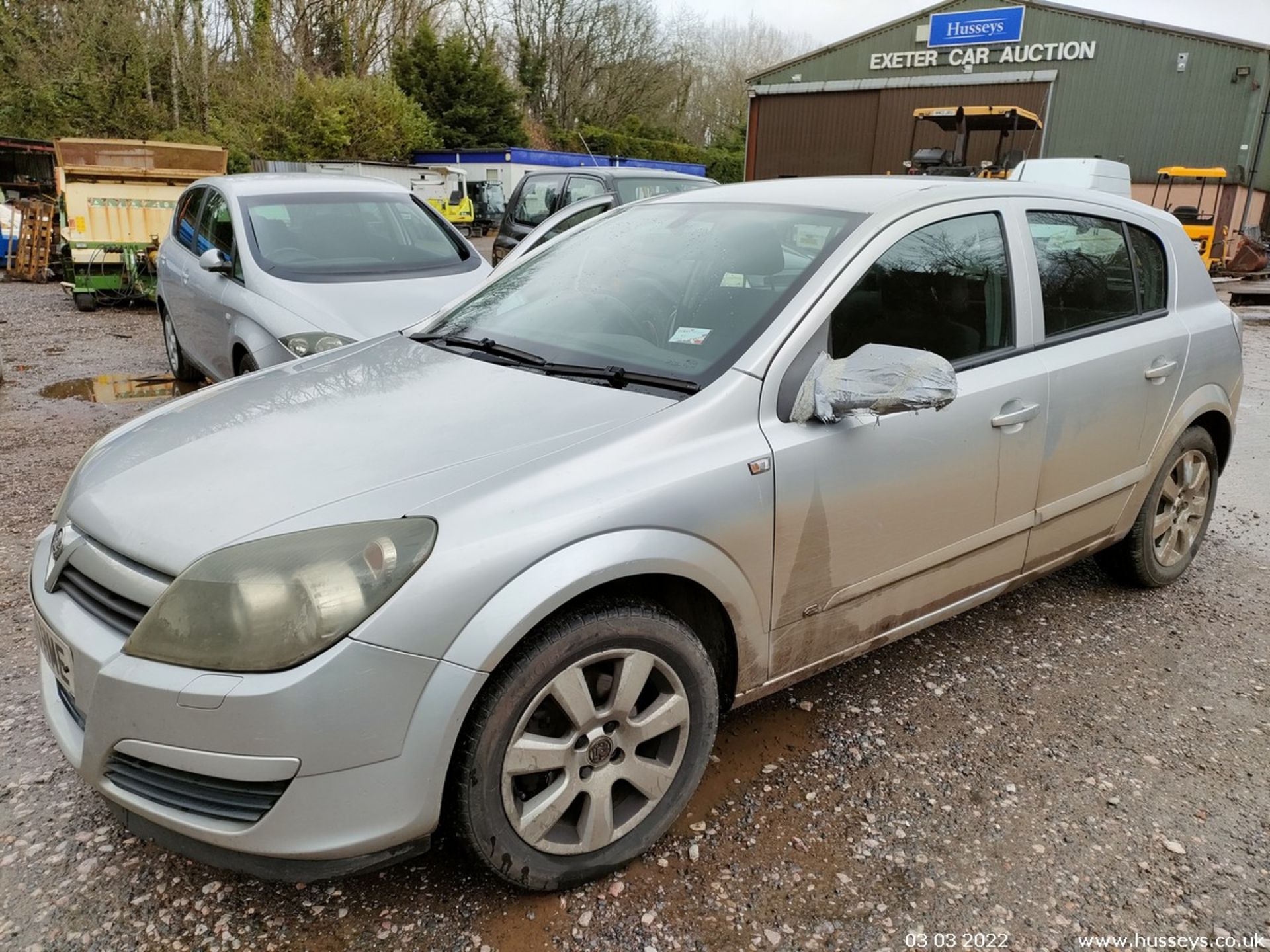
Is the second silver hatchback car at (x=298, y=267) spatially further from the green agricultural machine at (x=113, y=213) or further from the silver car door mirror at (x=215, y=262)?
the green agricultural machine at (x=113, y=213)

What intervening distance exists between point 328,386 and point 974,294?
6.69 feet

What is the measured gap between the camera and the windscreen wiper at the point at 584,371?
2.41 meters

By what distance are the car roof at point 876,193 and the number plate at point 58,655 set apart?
2.34 m

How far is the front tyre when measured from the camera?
1.96 meters

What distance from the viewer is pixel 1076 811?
2545mm

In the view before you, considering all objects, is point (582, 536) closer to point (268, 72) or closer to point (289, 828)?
point (289, 828)

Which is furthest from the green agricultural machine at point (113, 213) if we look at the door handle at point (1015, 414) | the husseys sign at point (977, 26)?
the husseys sign at point (977, 26)

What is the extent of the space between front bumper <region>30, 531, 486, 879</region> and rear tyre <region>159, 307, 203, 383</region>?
629 cm

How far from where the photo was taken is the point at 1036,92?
25.5m

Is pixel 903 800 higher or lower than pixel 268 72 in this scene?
lower

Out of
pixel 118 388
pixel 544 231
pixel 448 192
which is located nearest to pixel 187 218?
pixel 118 388

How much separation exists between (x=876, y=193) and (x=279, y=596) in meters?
2.15

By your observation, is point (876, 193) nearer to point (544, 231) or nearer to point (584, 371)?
point (584, 371)

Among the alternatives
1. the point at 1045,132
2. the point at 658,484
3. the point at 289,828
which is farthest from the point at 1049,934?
the point at 1045,132
